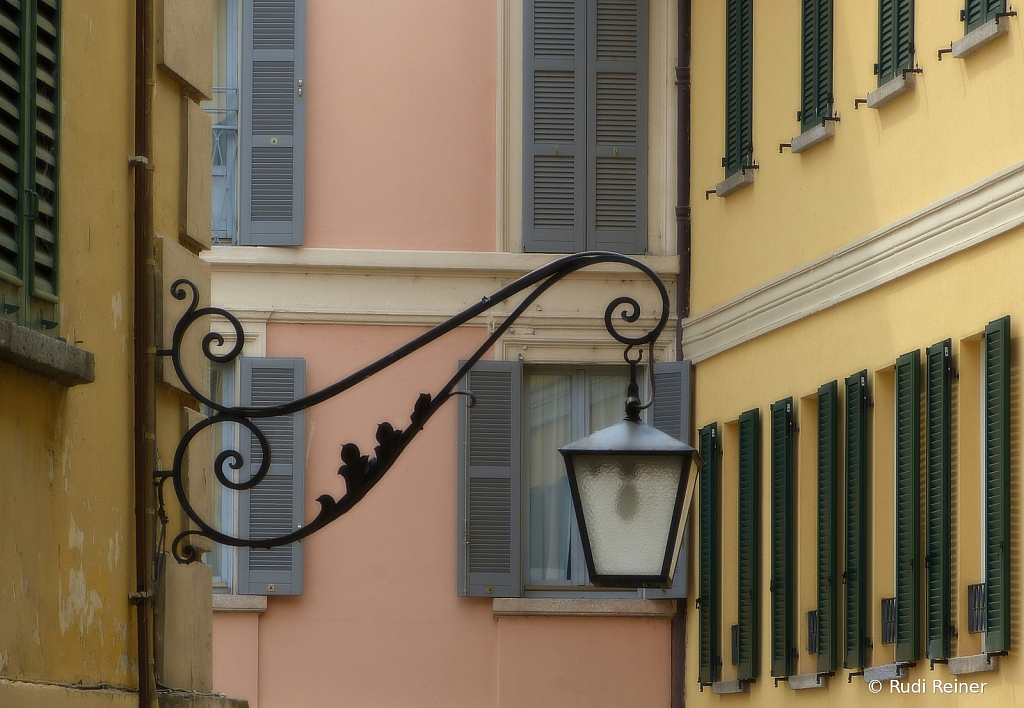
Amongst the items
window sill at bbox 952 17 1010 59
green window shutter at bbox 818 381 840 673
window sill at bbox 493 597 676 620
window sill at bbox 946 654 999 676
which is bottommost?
window sill at bbox 493 597 676 620

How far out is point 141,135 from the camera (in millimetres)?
6023

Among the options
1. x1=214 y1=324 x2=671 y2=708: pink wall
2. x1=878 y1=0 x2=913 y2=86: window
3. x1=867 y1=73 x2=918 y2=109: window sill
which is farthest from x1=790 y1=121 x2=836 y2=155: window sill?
x1=214 y1=324 x2=671 y2=708: pink wall

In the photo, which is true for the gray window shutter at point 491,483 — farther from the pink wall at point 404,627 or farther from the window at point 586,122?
the window at point 586,122

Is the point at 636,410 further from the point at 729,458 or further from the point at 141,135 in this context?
the point at 729,458

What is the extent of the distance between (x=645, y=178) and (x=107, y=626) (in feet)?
31.5

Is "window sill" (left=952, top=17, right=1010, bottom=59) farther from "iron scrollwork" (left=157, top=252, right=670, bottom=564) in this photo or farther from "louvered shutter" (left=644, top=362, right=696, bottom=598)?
"iron scrollwork" (left=157, top=252, right=670, bottom=564)

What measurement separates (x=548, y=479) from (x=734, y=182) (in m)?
2.73

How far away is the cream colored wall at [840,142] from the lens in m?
10.2

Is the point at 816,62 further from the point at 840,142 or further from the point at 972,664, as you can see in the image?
the point at 972,664

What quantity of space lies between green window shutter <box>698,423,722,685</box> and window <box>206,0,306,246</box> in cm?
344

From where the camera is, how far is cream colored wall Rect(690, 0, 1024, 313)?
10195 millimetres

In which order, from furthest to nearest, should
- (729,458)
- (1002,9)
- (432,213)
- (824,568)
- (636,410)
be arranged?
(432,213) → (729,458) → (824,568) → (1002,9) → (636,410)

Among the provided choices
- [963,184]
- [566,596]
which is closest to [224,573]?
[566,596]

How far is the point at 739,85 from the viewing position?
13570 millimetres
